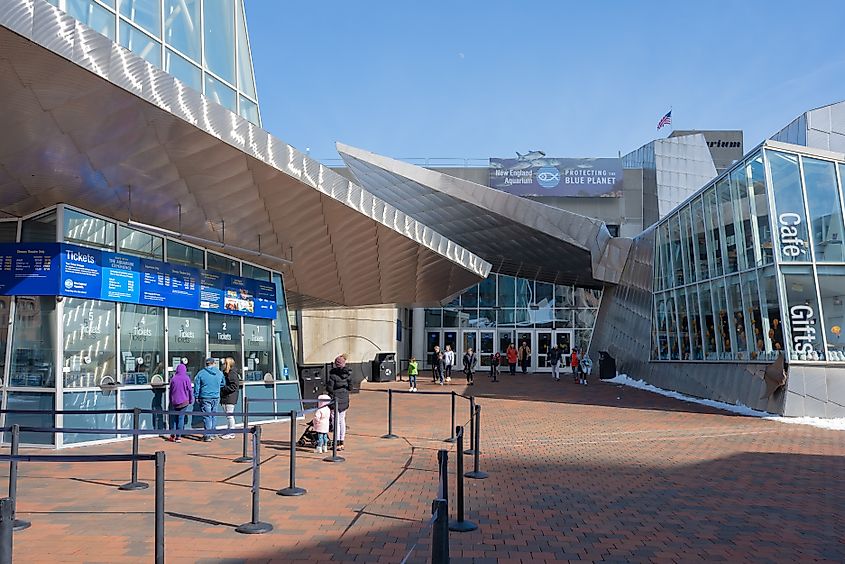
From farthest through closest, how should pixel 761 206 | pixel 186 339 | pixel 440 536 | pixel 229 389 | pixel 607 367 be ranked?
pixel 607 367 < pixel 761 206 < pixel 186 339 < pixel 229 389 < pixel 440 536

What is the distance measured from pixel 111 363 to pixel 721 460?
9.74m

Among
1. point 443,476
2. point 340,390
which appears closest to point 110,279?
point 340,390

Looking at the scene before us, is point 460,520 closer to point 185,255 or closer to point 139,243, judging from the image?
point 139,243

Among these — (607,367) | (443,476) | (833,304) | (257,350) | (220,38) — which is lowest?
(443,476)

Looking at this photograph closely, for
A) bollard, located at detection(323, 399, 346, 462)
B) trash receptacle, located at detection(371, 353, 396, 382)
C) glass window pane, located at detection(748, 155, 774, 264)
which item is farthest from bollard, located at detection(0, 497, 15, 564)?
trash receptacle, located at detection(371, 353, 396, 382)

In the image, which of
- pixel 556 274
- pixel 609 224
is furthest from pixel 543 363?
pixel 609 224

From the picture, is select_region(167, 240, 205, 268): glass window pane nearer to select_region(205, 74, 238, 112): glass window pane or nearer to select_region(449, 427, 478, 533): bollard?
select_region(205, 74, 238, 112): glass window pane

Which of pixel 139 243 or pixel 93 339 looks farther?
pixel 139 243

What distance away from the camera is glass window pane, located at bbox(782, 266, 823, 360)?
1739 cm

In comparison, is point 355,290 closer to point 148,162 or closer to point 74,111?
point 148,162

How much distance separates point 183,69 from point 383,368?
21.2m

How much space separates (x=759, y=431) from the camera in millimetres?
14445

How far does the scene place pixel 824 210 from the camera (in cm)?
1828

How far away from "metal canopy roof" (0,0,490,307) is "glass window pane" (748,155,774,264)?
25.6ft
